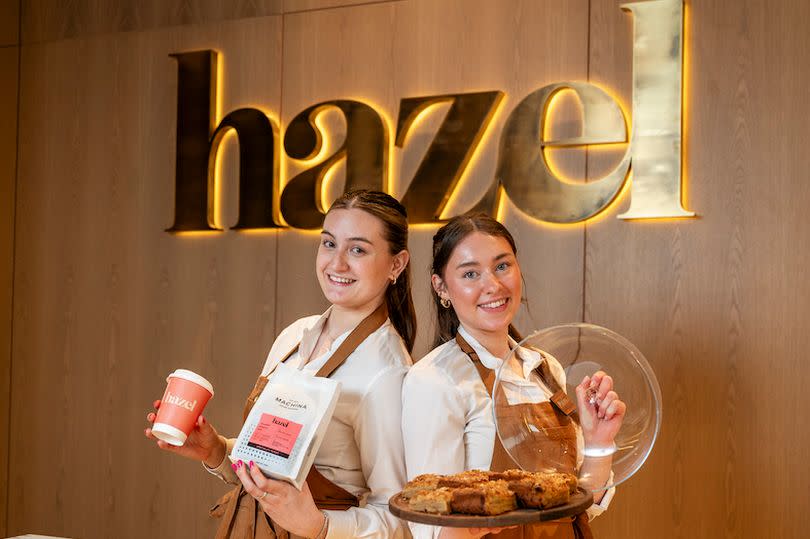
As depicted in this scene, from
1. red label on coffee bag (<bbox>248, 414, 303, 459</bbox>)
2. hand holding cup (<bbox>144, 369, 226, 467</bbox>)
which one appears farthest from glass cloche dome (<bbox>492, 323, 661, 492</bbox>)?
hand holding cup (<bbox>144, 369, 226, 467</bbox>)

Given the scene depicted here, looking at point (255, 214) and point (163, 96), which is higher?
point (163, 96)

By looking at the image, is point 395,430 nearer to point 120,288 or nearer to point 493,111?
point 493,111

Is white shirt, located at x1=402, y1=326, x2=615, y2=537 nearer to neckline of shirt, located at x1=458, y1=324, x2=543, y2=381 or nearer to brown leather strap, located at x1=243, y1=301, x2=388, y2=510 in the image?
neckline of shirt, located at x1=458, y1=324, x2=543, y2=381

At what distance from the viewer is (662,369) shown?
3061 mm

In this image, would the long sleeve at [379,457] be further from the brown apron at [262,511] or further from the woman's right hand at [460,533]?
the woman's right hand at [460,533]

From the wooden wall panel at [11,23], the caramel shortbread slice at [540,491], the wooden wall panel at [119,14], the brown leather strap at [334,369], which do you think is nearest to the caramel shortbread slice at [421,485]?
the caramel shortbread slice at [540,491]

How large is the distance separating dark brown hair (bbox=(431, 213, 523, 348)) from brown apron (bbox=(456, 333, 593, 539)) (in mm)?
292

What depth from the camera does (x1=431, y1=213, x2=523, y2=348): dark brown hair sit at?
71.8 inches

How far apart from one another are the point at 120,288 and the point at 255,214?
30.6 inches

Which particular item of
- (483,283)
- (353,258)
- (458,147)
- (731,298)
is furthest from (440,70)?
(483,283)

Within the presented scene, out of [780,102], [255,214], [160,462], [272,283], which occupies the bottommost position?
[160,462]

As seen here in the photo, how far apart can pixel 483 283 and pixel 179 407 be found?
0.60 m

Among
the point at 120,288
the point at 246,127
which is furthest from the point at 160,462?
the point at 246,127

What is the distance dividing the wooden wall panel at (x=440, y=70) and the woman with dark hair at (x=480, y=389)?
1408 millimetres
